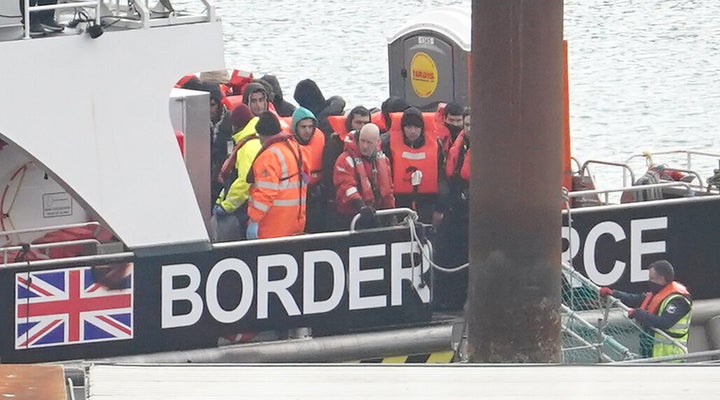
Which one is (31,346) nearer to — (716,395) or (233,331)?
(233,331)

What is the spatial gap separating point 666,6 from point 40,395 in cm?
2721

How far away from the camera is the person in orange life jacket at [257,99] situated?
1005 centimetres

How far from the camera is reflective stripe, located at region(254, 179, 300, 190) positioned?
876cm

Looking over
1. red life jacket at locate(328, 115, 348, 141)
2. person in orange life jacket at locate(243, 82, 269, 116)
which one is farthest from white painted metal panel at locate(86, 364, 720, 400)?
person in orange life jacket at locate(243, 82, 269, 116)

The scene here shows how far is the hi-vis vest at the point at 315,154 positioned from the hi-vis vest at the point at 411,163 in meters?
0.43

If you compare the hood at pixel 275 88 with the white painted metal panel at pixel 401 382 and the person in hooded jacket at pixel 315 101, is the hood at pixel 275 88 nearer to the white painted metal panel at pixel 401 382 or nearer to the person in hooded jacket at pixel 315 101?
the person in hooded jacket at pixel 315 101

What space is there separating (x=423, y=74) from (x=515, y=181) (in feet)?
12.0

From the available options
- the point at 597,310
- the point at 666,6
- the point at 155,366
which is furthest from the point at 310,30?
the point at 155,366

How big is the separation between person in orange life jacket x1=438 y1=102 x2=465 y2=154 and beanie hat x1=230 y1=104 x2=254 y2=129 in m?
1.18

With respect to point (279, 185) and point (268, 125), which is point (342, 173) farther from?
point (268, 125)

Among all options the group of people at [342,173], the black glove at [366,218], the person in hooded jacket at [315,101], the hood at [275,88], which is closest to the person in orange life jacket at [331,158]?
the group of people at [342,173]

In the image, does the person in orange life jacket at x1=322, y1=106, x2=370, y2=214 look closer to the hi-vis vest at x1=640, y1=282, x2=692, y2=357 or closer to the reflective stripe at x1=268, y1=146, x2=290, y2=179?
the reflective stripe at x1=268, y1=146, x2=290, y2=179

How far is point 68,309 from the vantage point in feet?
27.6

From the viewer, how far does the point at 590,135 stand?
23609mm
